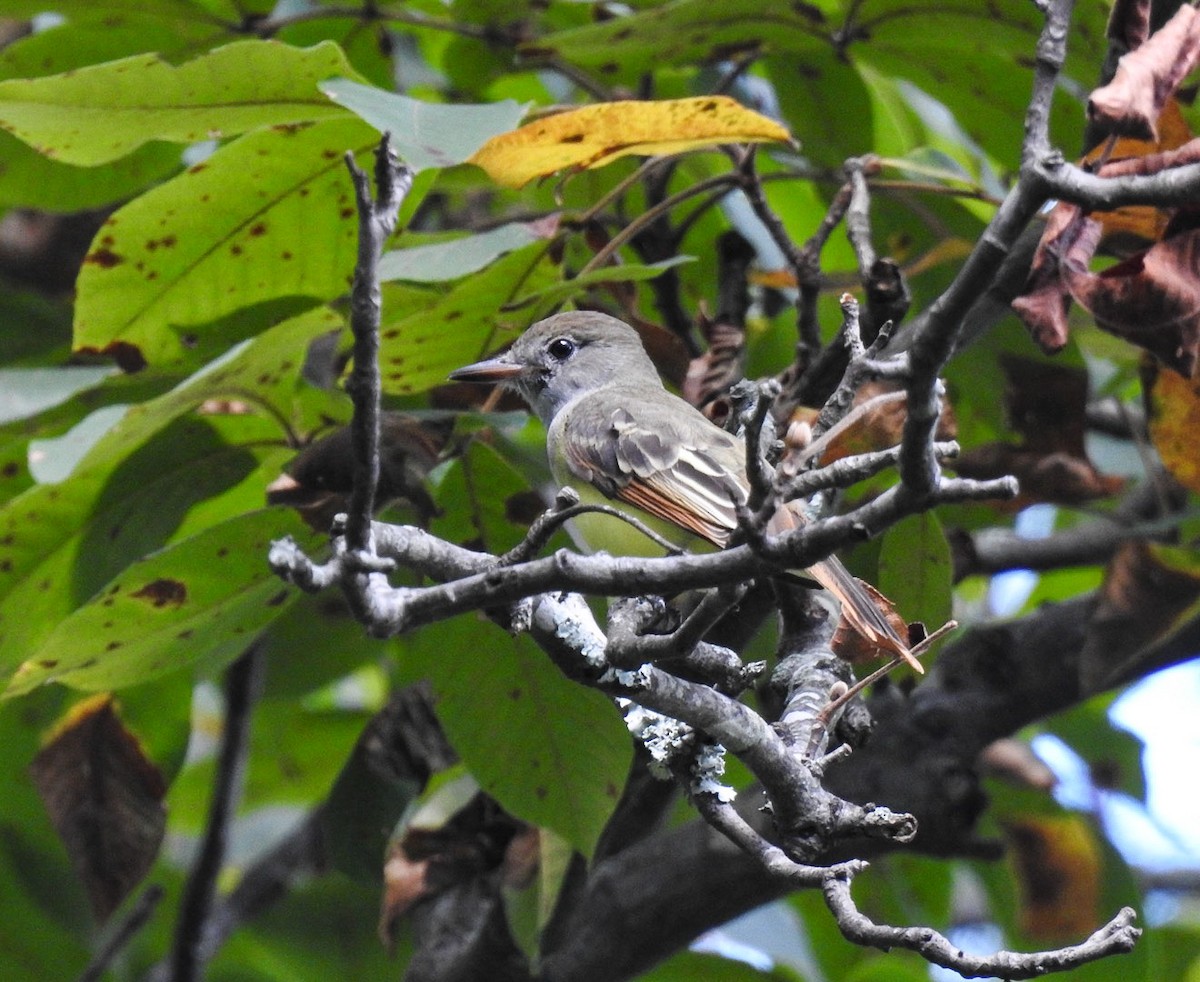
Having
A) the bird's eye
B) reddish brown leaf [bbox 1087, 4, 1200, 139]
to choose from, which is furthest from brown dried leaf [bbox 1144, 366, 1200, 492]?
the bird's eye

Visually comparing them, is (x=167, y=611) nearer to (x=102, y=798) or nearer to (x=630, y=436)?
(x=102, y=798)

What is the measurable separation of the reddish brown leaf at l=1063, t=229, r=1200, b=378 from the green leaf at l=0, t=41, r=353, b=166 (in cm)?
143

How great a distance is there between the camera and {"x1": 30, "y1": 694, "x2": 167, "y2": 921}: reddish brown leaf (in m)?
3.49

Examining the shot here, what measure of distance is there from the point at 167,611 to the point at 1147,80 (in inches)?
77.4

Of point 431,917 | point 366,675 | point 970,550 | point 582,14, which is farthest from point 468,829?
point 366,675

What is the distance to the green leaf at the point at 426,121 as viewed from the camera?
234cm

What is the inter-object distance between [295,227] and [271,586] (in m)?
0.75

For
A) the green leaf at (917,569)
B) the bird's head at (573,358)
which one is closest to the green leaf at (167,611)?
the bird's head at (573,358)

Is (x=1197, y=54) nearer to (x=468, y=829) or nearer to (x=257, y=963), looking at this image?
(x=468, y=829)

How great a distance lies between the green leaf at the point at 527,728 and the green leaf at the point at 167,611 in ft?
→ 1.34

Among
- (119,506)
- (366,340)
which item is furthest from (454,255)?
(366,340)

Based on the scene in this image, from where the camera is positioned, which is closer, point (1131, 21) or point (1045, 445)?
point (1131, 21)

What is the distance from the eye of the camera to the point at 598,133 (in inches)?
108

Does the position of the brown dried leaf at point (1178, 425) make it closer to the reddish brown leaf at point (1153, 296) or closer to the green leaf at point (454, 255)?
the reddish brown leaf at point (1153, 296)
